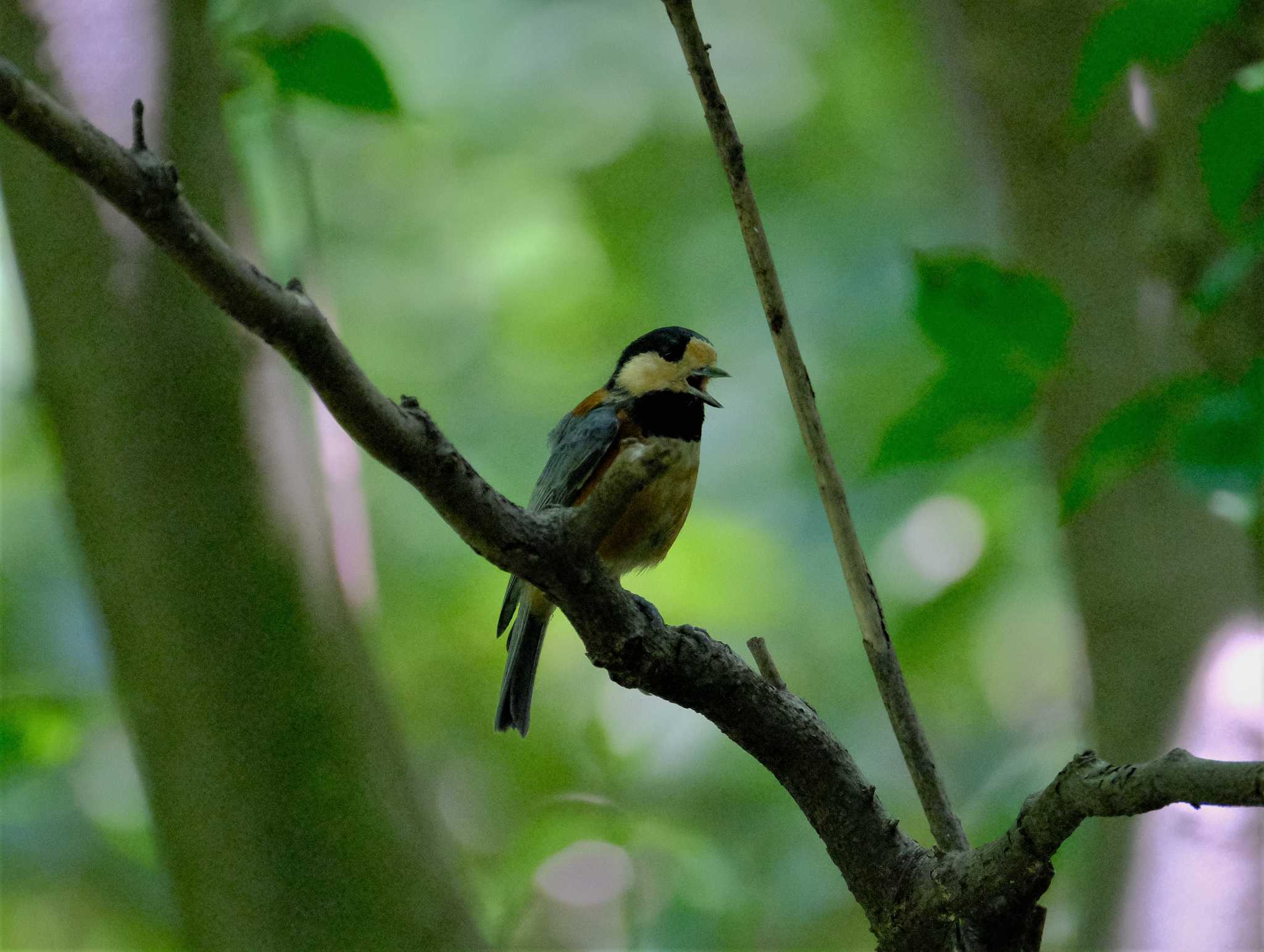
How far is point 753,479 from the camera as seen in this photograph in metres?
7.64

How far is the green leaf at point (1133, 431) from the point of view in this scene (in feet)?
7.68

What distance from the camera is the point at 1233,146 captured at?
218cm

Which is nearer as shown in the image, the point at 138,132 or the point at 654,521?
the point at 138,132

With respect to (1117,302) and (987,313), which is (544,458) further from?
(987,313)

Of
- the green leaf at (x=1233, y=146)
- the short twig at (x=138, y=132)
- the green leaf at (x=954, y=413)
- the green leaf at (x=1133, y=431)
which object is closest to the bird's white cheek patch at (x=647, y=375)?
the green leaf at (x=954, y=413)

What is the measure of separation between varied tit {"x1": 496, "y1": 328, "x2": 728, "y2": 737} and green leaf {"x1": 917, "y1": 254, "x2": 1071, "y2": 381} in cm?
130

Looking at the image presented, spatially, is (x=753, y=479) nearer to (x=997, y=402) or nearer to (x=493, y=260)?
(x=493, y=260)

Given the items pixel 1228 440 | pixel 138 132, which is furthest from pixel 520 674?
pixel 138 132

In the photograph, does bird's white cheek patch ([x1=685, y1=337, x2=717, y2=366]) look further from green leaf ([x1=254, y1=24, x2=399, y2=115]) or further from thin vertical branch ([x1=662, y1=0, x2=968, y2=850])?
thin vertical branch ([x1=662, y1=0, x2=968, y2=850])

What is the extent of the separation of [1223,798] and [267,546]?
8.31 ft

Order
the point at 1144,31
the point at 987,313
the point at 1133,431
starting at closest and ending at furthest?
the point at 1144,31
the point at 1133,431
the point at 987,313

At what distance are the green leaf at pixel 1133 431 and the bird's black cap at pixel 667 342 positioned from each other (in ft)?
6.20

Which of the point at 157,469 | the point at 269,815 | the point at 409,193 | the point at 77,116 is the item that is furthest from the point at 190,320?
the point at 409,193

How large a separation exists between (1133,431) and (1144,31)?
772 millimetres
